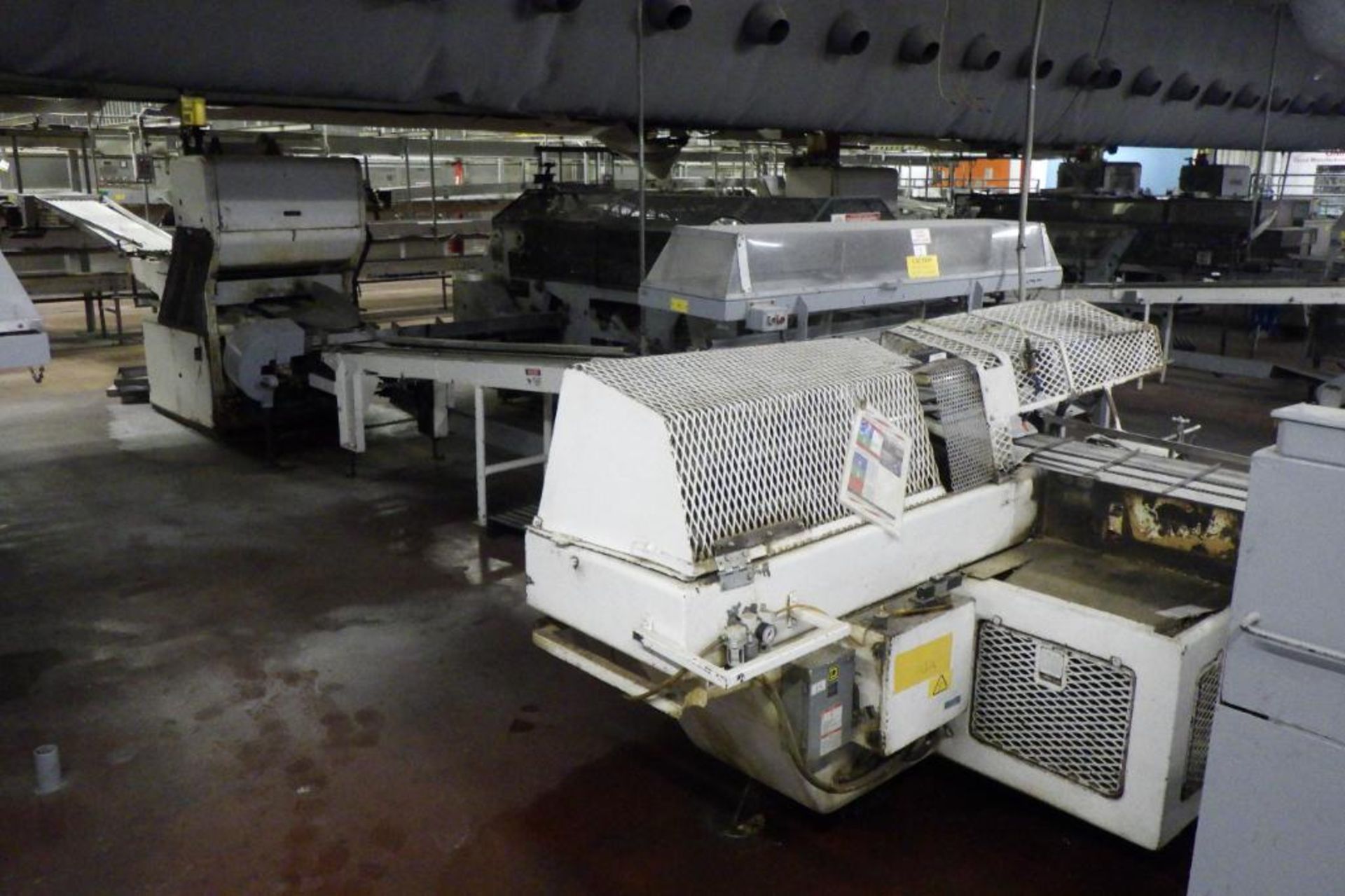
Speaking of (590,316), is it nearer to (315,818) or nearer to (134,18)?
(134,18)

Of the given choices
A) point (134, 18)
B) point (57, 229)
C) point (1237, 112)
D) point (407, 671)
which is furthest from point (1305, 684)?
point (57, 229)

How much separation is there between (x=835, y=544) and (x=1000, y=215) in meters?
7.76

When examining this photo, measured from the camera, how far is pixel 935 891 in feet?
7.91

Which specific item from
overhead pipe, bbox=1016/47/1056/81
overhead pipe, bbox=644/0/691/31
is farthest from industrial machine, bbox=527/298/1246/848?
overhead pipe, bbox=1016/47/1056/81

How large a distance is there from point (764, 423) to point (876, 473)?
341mm

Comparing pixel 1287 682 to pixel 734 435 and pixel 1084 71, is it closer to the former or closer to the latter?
pixel 734 435

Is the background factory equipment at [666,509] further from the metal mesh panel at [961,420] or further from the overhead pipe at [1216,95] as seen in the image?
the overhead pipe at [1216,95]

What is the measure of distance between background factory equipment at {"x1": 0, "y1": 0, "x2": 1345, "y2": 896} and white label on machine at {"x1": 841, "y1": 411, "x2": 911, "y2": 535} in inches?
0.6

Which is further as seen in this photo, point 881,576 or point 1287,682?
point 881,576

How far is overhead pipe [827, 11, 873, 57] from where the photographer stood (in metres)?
5.46

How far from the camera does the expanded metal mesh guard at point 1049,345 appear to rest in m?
2.83

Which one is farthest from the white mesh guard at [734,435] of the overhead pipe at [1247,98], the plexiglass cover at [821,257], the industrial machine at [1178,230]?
the overhead pipe at [1247,98]

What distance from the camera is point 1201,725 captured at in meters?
2.29

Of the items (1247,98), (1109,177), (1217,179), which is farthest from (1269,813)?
(1109,177)
